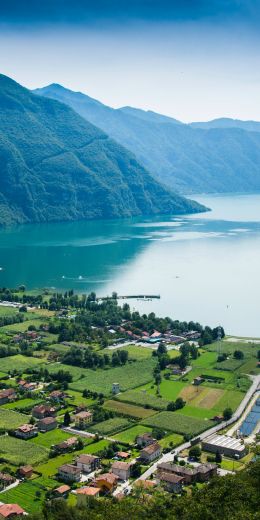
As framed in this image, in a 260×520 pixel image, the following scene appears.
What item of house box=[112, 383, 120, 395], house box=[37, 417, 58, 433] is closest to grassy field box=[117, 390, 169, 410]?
house box=[112, 383, 120, 395]

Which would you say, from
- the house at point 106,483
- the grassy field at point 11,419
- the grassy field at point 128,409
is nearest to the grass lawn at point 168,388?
the grassy field at point 128,409

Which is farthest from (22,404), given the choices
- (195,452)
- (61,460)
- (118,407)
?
(195,452)

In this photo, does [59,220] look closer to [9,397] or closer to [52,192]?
[52,192]

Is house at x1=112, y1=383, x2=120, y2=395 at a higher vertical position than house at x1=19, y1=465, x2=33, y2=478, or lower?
higher

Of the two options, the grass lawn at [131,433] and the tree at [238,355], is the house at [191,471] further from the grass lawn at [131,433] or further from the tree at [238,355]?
the tree at [238,355]

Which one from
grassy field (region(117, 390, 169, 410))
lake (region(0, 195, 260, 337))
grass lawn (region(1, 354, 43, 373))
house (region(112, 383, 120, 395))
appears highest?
lake (region(0, 195, 260, 337))

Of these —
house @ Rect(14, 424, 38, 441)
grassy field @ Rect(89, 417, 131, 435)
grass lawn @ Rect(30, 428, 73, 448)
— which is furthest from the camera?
grassy field @ Rect(89, 417, 131, 435)

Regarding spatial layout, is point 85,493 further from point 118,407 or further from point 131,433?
point 118,407

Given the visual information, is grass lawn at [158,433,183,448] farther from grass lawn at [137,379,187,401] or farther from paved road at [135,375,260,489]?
grass lawn at [137,379,187,401]
